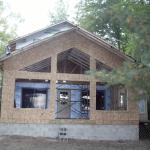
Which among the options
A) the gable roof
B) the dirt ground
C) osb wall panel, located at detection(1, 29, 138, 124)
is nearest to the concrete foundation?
osb wall panel, located at detection(1, 29, 138, 124)

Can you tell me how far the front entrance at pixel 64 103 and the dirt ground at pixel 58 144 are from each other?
6.04 m

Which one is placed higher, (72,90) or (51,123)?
(72,90)

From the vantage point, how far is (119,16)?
10164 mm

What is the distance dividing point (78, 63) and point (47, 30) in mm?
3310

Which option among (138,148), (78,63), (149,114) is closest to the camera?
(138,148)

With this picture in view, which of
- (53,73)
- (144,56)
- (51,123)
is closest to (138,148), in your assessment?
(51,123)

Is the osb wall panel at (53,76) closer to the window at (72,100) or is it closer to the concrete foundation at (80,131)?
the concrete foundation at (80,131)

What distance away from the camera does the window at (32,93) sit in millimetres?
22219

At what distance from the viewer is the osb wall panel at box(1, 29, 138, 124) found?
1750 cm

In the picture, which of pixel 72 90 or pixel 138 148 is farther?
pixel 72 90

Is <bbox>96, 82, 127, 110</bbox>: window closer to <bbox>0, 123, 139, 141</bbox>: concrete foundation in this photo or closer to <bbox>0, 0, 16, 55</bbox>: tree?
<bbox>0, 123, 139, 141</bbox>: concrete foundation

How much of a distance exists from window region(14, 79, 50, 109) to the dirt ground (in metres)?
5.85

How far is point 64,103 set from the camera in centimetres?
2300

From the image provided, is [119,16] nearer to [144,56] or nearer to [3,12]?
[144,56]
